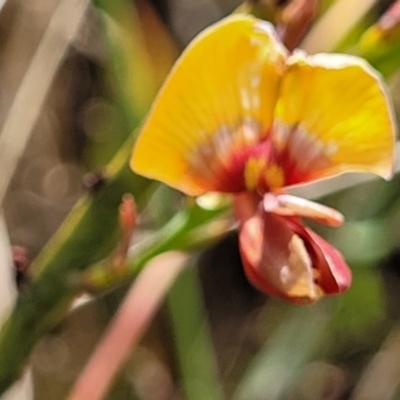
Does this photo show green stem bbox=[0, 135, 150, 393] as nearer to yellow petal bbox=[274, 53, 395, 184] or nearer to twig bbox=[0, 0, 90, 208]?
yellow petal bbox=[274, 53, 395, 184]

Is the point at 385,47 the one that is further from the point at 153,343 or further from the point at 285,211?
the point at 153,343

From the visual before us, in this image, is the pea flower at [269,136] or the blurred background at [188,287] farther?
the blurred background at [188,287]

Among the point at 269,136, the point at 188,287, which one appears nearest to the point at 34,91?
the point at 188,287

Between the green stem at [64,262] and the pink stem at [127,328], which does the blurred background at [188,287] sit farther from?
the green stem at [64,262]

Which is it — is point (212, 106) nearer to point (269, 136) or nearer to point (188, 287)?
point (269, 136)

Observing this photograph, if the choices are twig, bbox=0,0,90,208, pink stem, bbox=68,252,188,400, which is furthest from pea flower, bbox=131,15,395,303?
twig, bbox=0,0,90,208

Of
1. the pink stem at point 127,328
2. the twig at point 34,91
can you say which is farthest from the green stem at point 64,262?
the twig at point 34,91

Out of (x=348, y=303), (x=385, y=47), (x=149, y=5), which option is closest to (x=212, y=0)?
(x=149, y=5)
